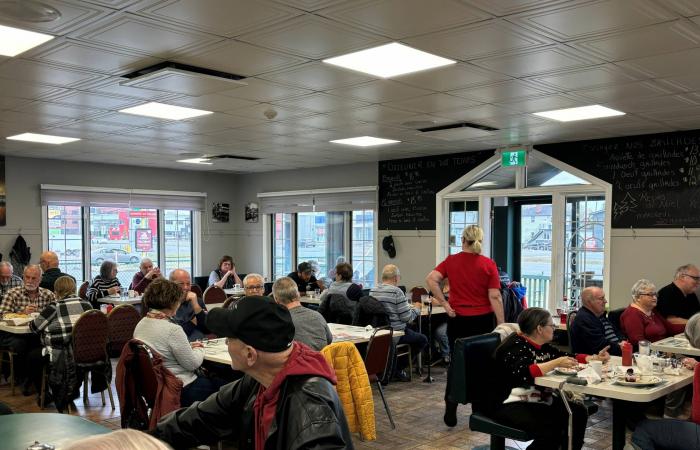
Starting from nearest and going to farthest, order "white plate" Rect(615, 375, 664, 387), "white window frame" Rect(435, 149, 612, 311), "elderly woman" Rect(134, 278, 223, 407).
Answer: "white plate" Rect(615, 375, 664, 387), "elderly woman" Rect(134, 278, 223, 407), "white window frame" Rect(435, 149, 612, 311)

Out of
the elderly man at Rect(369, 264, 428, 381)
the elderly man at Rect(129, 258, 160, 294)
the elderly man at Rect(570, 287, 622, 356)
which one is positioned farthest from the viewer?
the elderly man at Rect(129, 258, 160, 294)

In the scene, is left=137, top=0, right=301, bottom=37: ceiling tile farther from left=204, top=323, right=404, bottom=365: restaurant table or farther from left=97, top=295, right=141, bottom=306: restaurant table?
left=97, top=295, right=141, bottom=306: restaurant table

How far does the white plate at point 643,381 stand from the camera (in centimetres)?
356

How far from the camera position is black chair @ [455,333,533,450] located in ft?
12.5

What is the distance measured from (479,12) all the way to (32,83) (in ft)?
10.8

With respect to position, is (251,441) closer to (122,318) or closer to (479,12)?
(479,12)

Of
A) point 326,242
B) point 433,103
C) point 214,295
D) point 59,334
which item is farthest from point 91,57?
point 326,242

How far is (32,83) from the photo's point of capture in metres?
4.67

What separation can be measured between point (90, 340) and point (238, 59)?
114 inches

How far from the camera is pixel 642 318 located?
5359 mm

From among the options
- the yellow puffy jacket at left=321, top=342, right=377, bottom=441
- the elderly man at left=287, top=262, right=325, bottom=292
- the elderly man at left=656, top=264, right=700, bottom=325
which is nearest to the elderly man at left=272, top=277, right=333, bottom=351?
the yellow puffy jacket at left=321, top=342, right=377, bottom=441

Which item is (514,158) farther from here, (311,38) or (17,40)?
(17,40)

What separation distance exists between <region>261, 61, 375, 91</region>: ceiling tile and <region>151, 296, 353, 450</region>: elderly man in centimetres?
263

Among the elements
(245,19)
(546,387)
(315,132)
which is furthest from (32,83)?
(546,387)
